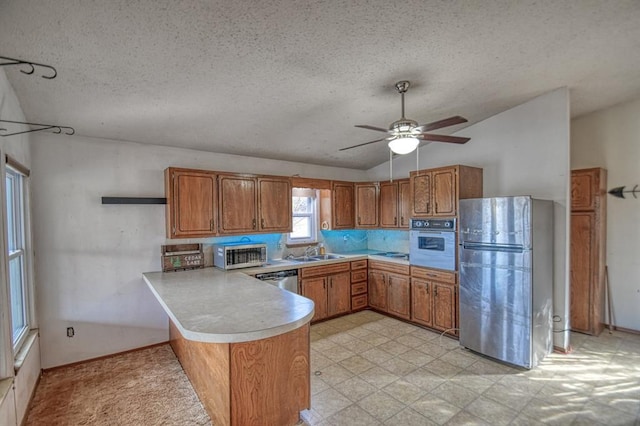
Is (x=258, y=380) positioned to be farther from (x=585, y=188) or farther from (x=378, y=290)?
(x=585, y=188)

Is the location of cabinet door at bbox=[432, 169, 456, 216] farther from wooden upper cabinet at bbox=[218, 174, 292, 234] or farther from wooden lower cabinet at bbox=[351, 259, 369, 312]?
wooden upper cabinet at bbox=[218, 174, 292, 234]

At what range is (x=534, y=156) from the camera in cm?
357

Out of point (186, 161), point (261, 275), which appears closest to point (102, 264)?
point (186, 161)

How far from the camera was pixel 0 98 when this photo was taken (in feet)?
6.55

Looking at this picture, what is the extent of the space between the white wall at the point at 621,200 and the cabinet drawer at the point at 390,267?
2699 millimetres

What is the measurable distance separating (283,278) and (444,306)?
2.12 meters

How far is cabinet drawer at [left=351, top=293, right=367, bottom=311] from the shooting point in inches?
187

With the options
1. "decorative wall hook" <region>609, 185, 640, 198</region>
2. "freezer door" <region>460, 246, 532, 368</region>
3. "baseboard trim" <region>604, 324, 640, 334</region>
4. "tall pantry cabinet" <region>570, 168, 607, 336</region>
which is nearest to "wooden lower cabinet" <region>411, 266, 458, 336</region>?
"freezer door" <region>460, 246, 532, 368</region>

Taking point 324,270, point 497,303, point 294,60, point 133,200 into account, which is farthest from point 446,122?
point 133,200

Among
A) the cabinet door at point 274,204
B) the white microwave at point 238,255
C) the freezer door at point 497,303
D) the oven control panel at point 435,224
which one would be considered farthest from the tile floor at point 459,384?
the cabinet door at point 274,204

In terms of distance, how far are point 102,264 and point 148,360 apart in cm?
119

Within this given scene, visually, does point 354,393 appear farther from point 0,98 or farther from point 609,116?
point 609,116

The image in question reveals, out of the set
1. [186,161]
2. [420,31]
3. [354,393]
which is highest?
[420,31]

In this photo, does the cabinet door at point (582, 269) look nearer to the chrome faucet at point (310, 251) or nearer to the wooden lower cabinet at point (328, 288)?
the wooden lower cabinet at point (328, 288)
